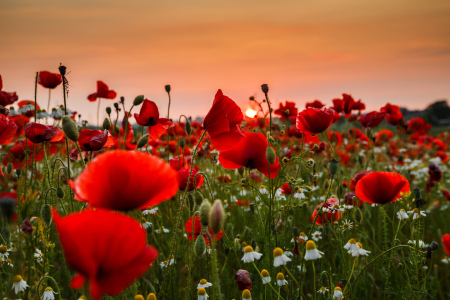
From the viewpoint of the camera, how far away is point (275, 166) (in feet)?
7.45

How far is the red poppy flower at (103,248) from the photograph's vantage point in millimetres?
738

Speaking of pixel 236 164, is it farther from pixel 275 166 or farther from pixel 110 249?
pixel 110 249

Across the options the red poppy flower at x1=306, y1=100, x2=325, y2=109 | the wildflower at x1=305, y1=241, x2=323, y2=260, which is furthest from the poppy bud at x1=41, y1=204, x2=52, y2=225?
the red poppy flower at x1=306, y1=100, x2=325, y2=109

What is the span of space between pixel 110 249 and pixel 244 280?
1312 mm

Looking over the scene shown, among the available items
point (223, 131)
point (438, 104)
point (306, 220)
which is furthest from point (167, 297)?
point (438, 104)

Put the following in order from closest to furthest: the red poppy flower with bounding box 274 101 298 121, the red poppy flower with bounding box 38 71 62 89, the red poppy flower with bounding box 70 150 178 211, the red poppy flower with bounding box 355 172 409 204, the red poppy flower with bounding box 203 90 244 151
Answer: the red poppy flower with bounding box 70 150 178 211, the red poppy flower with bounding box 203 90 244 151, the red poppy flower with bounding box 355 172 409 204, the red poppy flower with bounding box 38 71 62 89, the red poppy flower with bounding box 274 101 298 121

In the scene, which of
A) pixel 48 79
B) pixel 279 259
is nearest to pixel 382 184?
pixel 279 259

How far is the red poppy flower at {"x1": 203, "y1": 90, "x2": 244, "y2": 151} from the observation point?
175 centimetres

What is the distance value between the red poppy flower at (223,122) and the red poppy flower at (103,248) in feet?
3.40

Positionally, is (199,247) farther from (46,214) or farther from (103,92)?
(103,92)

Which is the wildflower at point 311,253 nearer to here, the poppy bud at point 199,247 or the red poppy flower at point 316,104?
the poppy bud at point 199,247

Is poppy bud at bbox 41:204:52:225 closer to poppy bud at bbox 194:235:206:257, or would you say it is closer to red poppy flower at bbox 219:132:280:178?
poppy bud at bbox 194:235:206:257

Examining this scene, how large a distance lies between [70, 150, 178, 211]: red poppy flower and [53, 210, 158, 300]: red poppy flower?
137mm

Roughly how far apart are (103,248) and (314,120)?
190 cm
